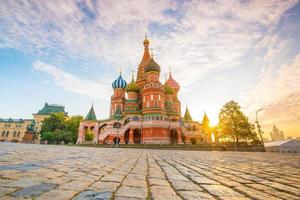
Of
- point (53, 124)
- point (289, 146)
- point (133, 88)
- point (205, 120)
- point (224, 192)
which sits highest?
point (133, 88)

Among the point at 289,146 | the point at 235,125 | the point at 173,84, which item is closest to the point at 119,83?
the point at 173,84

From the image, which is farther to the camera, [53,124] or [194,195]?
[53,124]

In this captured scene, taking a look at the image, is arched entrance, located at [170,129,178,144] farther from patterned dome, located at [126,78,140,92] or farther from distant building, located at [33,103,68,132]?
distant building, located at [33,103,68,132]

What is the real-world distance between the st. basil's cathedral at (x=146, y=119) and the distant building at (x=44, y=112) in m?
47.3

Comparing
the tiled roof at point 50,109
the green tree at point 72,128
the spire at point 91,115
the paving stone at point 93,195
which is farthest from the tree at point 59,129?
the paving stone at point 93,195

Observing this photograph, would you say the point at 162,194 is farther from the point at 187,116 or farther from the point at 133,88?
the point at 187,116

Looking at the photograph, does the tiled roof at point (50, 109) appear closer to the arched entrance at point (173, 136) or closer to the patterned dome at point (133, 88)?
the patterned dome at point (133, 88)

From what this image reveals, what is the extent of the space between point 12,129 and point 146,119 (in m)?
70.6

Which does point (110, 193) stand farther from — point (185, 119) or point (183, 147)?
point (185, 119)

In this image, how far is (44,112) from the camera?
273 feet

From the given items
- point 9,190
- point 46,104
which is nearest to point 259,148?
point 9,190

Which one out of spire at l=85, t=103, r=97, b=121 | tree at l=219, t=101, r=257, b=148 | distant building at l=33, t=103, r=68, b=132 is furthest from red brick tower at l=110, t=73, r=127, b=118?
distant building at l=33, t=103, r=68, b=132

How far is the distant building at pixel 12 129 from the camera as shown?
75188mm

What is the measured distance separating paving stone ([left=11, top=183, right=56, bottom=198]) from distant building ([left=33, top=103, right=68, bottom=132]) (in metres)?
87.8
